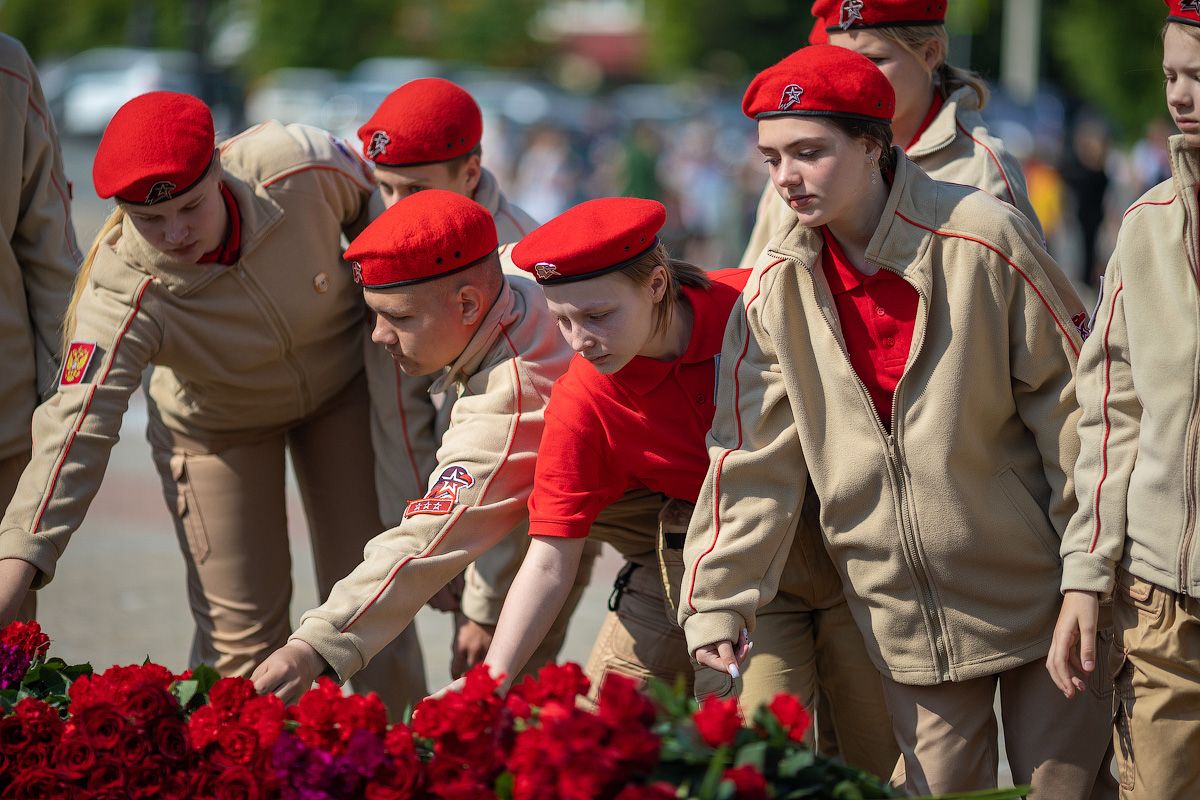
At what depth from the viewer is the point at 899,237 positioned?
3.16 meters

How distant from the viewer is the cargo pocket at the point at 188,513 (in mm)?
4750

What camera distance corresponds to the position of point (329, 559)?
4.89m

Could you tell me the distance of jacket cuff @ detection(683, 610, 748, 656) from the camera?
322cm

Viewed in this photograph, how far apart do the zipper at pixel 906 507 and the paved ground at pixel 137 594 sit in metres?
1.88

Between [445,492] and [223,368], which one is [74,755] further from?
[223,368]

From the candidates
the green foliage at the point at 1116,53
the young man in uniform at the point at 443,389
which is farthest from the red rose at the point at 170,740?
the green foliage at the point at 1116,53

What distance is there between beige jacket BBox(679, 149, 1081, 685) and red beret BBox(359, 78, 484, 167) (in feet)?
4.70

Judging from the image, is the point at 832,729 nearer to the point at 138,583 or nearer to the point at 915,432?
the point at 915,432

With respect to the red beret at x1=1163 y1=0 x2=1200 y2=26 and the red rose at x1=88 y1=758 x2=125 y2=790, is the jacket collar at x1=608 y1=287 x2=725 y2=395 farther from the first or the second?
the red rose at x1=88 y1=758 x2=125 y2=790

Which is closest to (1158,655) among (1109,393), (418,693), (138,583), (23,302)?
(1109,393)

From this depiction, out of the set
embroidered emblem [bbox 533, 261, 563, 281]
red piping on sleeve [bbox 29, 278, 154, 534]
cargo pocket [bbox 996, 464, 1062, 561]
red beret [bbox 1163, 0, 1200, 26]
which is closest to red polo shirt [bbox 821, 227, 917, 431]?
cargo pocket [bbox 996, 464, 1062, 561]

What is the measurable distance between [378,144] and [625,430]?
1408 mm

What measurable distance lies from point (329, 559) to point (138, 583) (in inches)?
114

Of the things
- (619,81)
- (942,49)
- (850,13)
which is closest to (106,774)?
(850,13)
